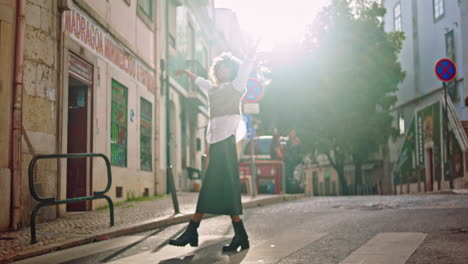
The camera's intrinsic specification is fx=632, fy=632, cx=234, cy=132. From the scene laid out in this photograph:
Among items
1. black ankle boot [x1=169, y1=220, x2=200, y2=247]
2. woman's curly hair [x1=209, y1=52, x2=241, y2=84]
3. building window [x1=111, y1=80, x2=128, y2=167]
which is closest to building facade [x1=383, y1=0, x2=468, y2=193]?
building window [x1=111, y1=80, x2=128, y2=167]

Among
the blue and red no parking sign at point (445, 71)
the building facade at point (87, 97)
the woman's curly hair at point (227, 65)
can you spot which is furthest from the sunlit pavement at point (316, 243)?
the blue and red no parking sign at point (445, 71)

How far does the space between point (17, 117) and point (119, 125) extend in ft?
18.4

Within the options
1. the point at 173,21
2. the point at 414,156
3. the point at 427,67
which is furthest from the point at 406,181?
the point at 173,21

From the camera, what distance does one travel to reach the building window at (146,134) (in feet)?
51.9

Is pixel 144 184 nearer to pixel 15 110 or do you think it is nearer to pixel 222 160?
pixel 15 110

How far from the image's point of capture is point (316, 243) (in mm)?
5965

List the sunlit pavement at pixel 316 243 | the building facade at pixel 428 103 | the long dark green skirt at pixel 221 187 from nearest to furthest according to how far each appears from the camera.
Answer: the sunlit pavement at pixel 316 243 → the long dark green skirt at pixel 221 187 → the building facade at pixel 428 103

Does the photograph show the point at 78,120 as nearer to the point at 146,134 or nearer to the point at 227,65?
the point at 146,134

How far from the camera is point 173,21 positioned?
20141mm

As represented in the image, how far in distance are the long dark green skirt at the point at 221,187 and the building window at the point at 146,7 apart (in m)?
10.5

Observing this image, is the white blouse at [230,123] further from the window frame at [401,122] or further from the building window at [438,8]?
the window frame at [401,122]

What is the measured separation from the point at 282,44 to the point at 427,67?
8.05 metres

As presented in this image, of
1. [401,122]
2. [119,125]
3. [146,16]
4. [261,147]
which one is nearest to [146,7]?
[146,16]

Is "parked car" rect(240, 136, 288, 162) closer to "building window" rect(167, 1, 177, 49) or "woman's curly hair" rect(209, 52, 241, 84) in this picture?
"building window" rect(167, 1, 177, 49)
